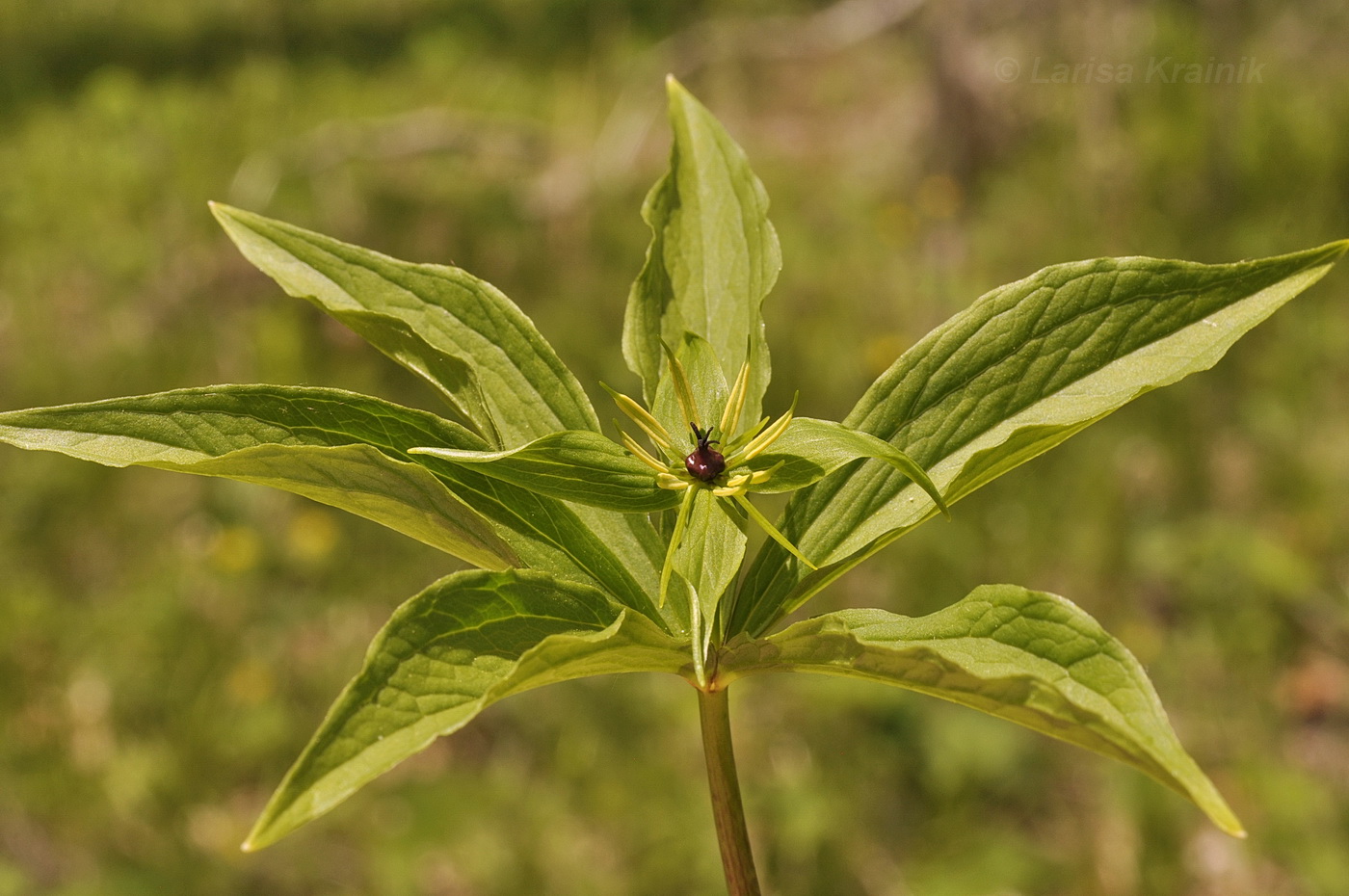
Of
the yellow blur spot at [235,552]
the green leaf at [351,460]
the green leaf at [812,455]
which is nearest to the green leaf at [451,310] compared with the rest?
the green leaf at [351,460]

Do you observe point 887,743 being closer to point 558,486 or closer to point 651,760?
point 651,760

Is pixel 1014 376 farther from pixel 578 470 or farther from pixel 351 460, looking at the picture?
pixel 351 460

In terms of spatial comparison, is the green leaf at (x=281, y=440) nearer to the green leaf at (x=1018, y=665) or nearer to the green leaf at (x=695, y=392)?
the green leaf at (x=695, y=392)

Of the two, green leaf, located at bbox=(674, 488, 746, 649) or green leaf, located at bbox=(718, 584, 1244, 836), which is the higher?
green leaf, located at bbox=(674, 488, 746, 649)

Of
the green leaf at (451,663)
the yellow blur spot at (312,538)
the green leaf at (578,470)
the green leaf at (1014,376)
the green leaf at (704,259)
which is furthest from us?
the yellow blur spot at (312,538)

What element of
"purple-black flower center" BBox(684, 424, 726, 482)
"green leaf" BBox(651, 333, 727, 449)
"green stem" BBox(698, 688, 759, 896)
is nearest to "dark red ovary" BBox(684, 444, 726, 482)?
"purple-black flower center" BBox(684, 424, 726, 482)

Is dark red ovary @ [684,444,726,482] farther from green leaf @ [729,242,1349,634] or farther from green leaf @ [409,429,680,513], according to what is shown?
green leaf @ [729,242,1349,634]
